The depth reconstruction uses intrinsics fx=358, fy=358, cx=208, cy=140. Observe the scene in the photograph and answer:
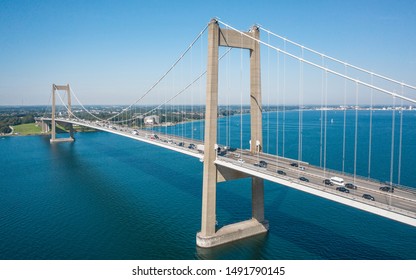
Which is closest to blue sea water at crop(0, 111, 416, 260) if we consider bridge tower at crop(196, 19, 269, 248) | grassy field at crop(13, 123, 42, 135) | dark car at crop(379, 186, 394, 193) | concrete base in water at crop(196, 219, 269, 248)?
concrete base in water at crop(196, 219, 269, 248)

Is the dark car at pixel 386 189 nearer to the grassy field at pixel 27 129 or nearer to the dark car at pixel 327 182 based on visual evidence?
the dark car at pixel 327 182

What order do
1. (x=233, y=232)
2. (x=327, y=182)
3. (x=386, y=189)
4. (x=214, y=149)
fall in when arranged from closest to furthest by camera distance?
(x=386, y=189)
(x=327, y=182)
(x=214, y=149)
(x=233, y=232)

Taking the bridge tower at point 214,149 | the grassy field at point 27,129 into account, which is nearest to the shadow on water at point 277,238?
the bridge tower at point 214,149

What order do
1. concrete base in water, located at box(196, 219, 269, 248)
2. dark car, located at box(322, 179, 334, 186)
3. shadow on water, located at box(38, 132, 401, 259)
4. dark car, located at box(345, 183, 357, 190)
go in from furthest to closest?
concrete base in water, located at box(196, 219, 269, 248), shadow on water, located at box(38, 132, 401, 259), dark car, located at box(322, 179, 334, 186), dark car, located at box(345, 183, 357, 190)

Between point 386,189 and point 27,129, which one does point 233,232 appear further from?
point 27,129

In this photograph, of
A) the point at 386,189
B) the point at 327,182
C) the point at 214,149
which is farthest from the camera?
the point at 214,149

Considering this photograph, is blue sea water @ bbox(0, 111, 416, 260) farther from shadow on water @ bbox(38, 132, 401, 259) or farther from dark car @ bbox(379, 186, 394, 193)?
dark car @ bbox(379, 186, 394, 193)

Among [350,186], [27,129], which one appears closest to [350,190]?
[350,186]

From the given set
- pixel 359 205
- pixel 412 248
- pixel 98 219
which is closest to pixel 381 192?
pixel 359 205
